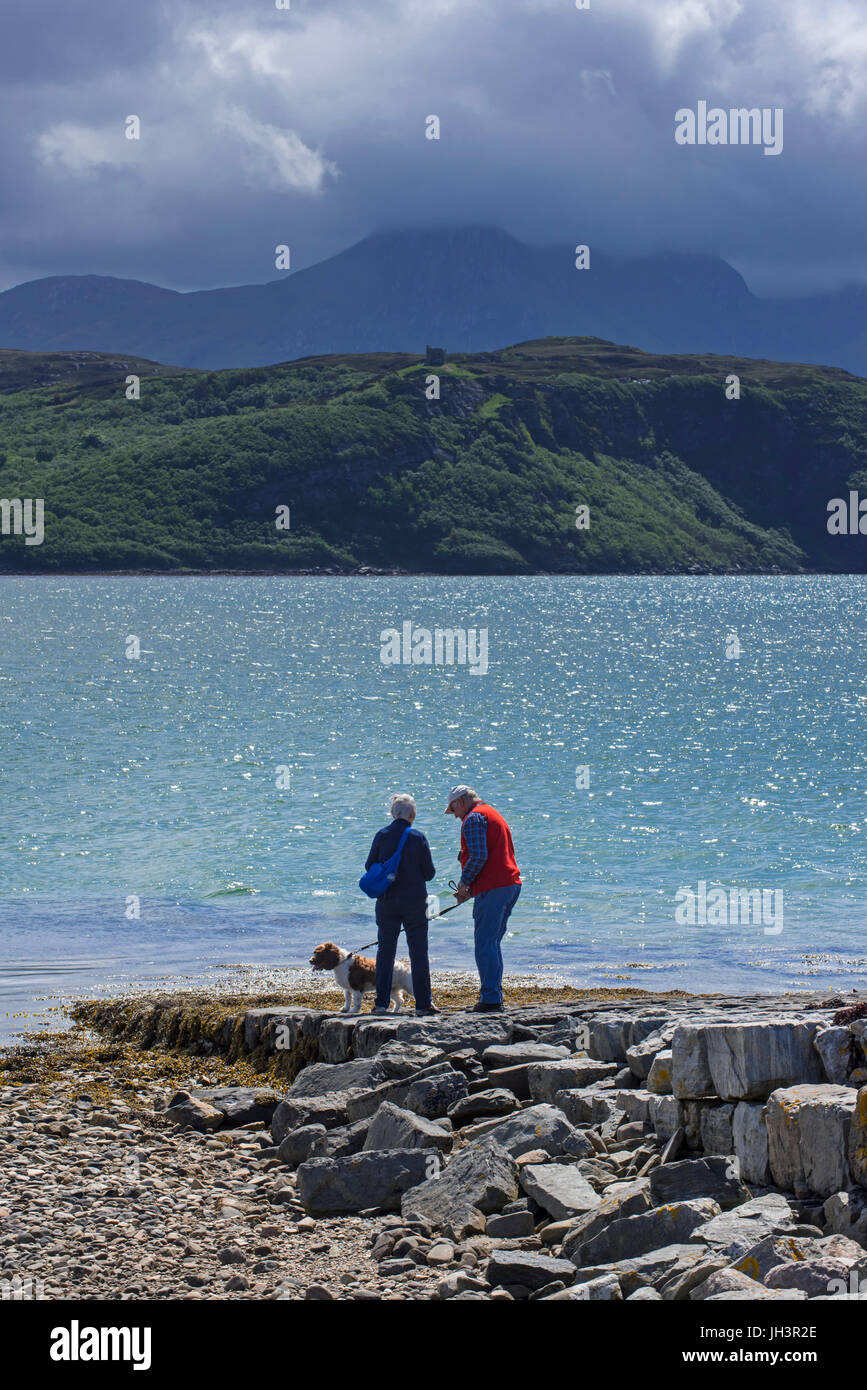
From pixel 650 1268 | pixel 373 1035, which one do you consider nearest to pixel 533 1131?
pixel 650 1268

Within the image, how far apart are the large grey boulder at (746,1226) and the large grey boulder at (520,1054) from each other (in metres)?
3.44

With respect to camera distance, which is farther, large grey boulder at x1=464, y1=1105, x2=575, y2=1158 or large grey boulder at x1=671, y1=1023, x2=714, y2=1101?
large grey boulder at x1=464, y1=1105, x2=575, y2=1158

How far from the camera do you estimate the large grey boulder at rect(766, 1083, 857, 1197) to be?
25.2 feet

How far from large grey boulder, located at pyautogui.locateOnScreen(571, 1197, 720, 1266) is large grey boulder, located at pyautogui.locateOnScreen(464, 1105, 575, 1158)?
159 centimetres

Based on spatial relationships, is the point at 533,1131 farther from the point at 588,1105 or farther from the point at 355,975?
the point at 355,975

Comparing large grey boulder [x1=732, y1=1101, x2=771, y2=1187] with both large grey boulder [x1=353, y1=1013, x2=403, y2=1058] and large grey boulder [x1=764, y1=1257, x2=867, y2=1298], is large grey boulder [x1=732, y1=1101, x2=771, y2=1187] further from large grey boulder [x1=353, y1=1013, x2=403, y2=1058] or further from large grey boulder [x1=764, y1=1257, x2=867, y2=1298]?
large grey boulder [x1=353, y1=1013, x2=403, y2=1058]

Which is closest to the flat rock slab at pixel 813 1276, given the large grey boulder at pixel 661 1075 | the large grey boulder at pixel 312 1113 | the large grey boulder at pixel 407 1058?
the large grey boulder at pixel 661 1075

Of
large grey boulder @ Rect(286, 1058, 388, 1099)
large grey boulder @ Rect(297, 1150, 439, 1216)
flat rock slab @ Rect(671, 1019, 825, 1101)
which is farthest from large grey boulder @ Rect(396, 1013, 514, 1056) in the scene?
flat rock slab @ Rect(671, 1019, 825, 1101)

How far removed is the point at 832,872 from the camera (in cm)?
2638

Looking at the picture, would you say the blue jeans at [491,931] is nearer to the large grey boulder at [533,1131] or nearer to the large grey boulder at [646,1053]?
the large grey boulder at [646,1053]

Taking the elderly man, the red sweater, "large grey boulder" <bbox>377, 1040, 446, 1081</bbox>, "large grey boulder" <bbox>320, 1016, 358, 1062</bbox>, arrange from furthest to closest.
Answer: the red sweater < the elderly man < "large grey boulder" <bbox>320, 1016, 358, 1062</bbox> < "large grey boulder" <bbox>377, 1040, 446, 1081</bbox>
